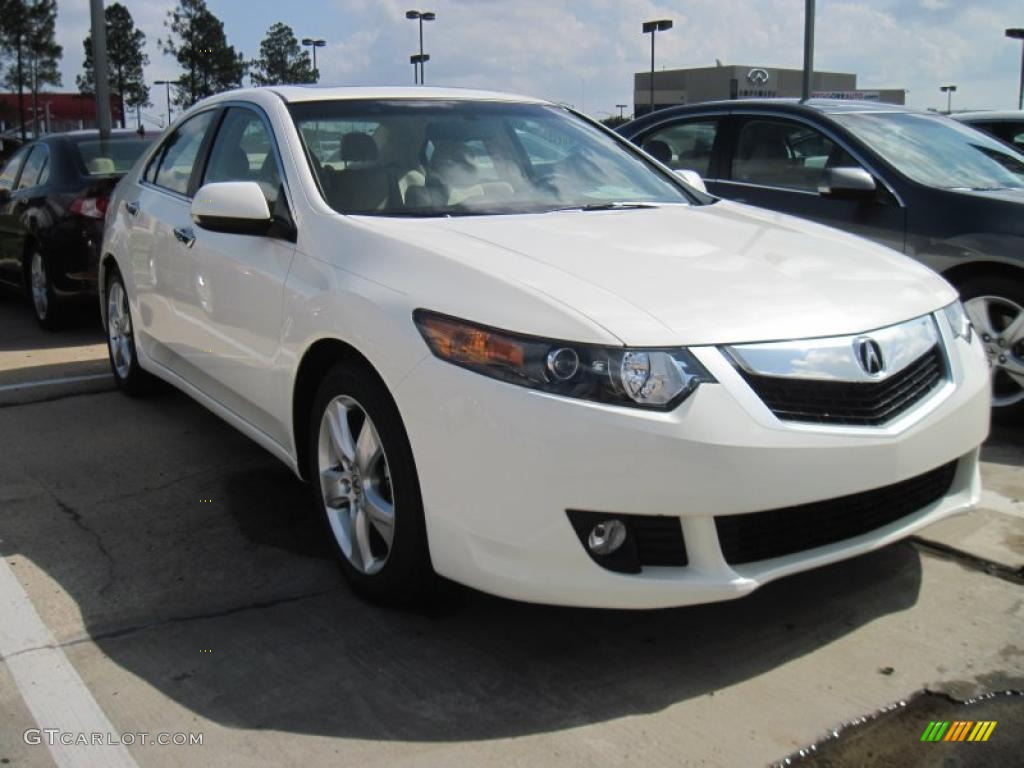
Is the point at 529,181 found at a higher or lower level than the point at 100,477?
higher

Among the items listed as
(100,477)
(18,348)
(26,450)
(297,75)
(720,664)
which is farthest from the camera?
(297,75)

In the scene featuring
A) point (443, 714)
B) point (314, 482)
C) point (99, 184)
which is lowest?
point (443, 714)

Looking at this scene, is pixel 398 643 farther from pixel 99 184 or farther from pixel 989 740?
pixel 99 184

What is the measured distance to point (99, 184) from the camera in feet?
26.2

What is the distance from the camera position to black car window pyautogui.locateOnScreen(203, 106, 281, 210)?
13.2 ft

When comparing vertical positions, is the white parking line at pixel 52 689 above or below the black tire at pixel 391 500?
below

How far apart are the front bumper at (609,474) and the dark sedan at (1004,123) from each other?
7013 mm

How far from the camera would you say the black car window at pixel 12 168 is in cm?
919

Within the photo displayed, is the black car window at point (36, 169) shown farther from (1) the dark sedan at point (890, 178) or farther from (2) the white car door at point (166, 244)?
(1) the dark sedan at point (890, 178)

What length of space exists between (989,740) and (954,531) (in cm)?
139

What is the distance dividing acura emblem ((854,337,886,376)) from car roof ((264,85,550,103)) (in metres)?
2.19

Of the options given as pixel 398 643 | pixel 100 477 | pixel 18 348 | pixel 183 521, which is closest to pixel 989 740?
pixel 398 643

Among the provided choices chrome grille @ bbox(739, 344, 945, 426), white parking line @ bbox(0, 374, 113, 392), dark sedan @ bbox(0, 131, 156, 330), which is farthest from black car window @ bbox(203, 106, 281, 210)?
dark sedan @ bbox(0, 131, 156, 330)

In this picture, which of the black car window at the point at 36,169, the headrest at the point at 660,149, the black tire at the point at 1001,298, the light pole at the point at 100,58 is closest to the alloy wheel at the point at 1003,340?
the black tire at the point at 1001,298
